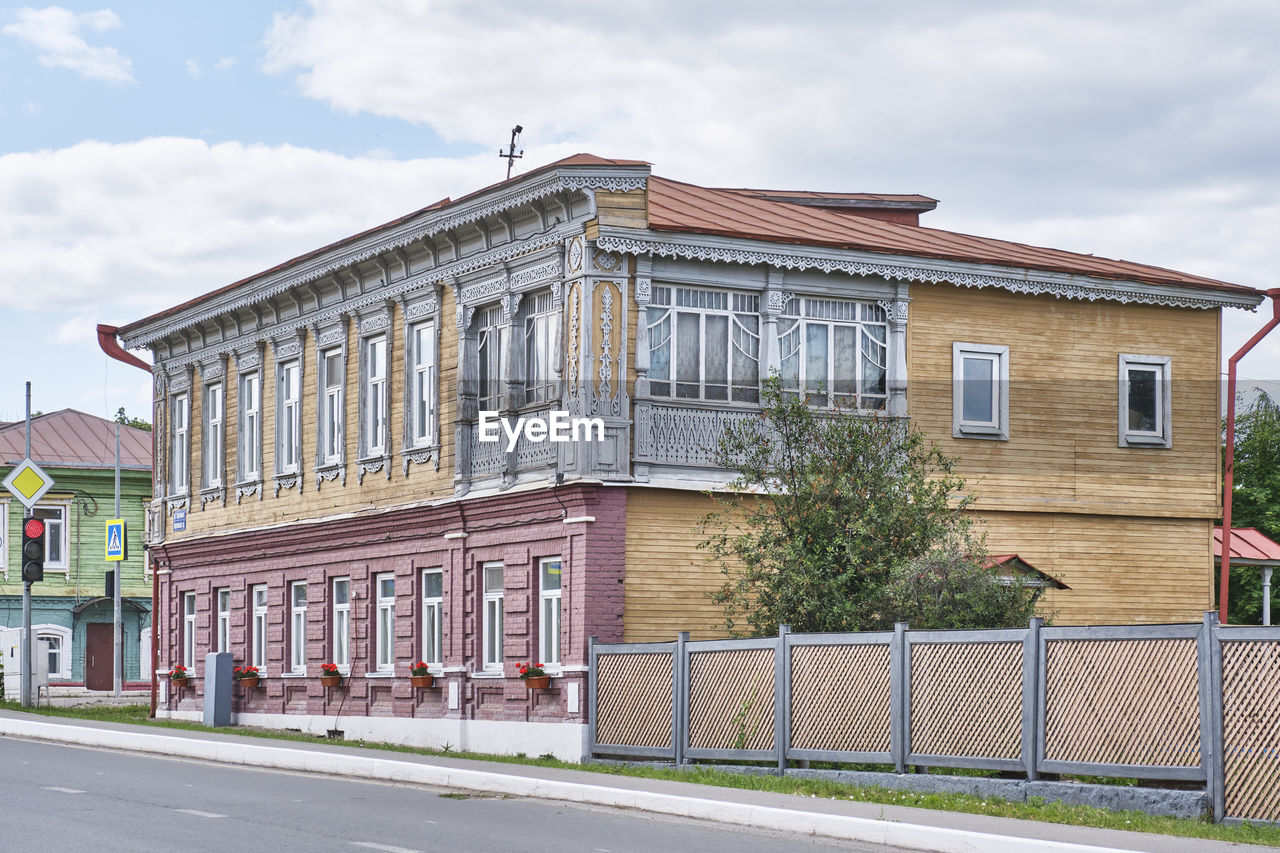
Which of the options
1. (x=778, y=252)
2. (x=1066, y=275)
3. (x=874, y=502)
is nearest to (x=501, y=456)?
(x=778, y=252)

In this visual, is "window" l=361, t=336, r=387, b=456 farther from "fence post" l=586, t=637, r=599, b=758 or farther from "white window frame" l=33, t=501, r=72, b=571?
"white window frame" l=33, t=501, r=72, b=571

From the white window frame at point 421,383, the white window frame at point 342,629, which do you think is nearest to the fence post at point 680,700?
the white window frame at point 421,383

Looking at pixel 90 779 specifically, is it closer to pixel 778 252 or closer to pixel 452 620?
pixel 452 620

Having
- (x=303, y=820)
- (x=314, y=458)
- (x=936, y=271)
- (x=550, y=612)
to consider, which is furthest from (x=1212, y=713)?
(x=314, y=458)

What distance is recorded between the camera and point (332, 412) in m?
31.1

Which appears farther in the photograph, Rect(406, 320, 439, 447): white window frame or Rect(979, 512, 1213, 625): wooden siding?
Rect(406, 320, 439, 447): white window frame

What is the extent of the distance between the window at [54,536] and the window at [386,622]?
2897 cm

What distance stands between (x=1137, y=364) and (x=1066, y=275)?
1983 millimetres

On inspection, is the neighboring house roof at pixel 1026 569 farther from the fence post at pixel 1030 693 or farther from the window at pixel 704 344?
the fence post at pixel 1030 693

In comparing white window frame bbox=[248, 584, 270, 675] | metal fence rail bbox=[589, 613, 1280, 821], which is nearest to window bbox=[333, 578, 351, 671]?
white window frame bbox=[248, 584, 270, 675]

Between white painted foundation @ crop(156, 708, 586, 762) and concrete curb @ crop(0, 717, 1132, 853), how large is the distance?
273 cm

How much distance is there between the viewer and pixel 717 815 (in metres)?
16.2

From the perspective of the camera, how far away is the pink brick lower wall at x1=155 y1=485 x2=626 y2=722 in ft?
77.8

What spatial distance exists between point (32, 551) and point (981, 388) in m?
17.6
